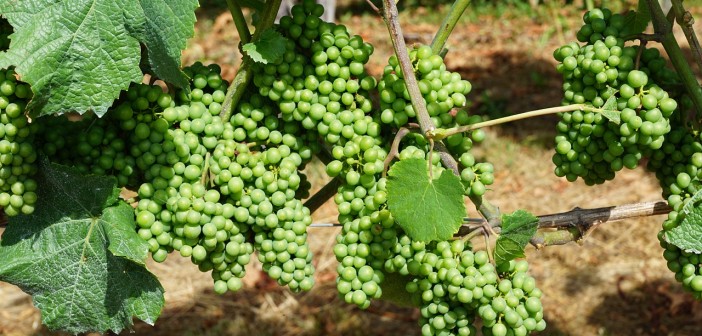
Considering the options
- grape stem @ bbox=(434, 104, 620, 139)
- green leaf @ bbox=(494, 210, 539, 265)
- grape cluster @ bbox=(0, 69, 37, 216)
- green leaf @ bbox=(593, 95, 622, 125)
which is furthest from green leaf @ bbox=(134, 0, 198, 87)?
green leaf @ bbox=(593, 95, 622, 125)

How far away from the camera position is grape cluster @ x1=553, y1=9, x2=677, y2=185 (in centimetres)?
153

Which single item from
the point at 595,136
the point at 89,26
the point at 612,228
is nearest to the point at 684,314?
the point at 612,228

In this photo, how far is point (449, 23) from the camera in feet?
5.39

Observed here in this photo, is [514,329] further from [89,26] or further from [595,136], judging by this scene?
[89,26]

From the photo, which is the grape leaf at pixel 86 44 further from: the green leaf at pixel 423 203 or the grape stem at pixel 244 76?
the green leaf at pixel 423 203

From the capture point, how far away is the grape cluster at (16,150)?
55.7 inches

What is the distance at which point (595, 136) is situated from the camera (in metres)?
1.63

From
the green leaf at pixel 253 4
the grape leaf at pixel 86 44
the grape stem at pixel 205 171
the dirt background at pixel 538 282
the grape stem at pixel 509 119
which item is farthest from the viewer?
the dirt background at pixel 538 282

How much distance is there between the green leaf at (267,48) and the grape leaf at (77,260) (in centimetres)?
36

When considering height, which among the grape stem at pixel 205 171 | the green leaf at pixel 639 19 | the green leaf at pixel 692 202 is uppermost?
the green leaf at pixel 639 19

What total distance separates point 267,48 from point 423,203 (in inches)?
16.3

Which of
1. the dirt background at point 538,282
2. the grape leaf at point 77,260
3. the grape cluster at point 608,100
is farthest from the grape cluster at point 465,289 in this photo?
the dirt background at point 538,282

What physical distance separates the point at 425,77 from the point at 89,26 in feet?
2.05

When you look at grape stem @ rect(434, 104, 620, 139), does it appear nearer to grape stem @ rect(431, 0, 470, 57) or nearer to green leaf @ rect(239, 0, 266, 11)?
grape stem @ rect(431, 0, 470, 57)
